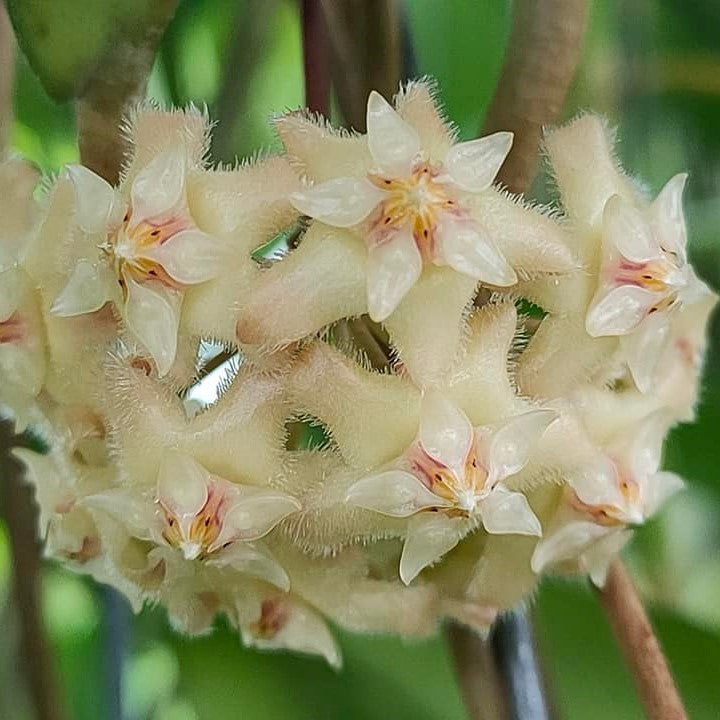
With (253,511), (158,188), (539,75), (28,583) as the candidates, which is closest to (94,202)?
(158,188)

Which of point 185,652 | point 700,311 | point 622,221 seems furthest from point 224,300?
point 185,652

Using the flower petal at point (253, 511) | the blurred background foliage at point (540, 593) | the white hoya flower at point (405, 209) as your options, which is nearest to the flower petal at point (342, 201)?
the white hoya flower at point (405, 209)

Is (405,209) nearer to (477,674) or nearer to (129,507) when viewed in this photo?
(129,507)

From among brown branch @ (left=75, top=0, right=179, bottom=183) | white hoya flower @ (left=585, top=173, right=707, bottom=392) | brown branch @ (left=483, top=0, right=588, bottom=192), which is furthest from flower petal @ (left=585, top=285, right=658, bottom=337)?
brown branch @ (left=75, top=0, right=179, bottom=183)

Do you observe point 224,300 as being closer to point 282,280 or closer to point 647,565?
point 282,280

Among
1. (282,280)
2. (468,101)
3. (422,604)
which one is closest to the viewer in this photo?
(282,280)

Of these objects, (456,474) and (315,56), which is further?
(315,56)

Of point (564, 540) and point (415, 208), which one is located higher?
point (415, 208)
